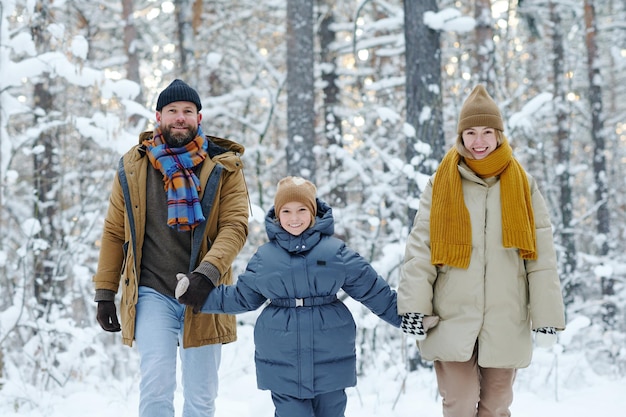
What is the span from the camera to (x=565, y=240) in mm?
12266

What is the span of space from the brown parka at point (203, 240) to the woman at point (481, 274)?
101cm

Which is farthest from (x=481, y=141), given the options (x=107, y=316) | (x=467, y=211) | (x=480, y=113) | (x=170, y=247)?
(x=107, y=316)

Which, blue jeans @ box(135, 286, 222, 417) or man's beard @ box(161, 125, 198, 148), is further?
man's beard @ box(161, 125, 198, 148)

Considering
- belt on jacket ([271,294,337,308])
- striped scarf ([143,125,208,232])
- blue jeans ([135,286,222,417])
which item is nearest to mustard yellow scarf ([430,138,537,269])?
belt on jacket ([271,294,337,308])

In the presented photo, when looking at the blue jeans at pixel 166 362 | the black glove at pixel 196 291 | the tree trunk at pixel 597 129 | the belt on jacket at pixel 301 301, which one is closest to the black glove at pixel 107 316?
the blue jeans at pixel 166 362

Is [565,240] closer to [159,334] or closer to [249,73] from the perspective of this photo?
[249,73]

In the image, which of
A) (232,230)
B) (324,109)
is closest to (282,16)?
(324,109)

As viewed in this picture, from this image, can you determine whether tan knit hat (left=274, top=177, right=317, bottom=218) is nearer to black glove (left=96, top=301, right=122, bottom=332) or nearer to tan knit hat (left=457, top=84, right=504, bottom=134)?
tan knit hat (left=457, top=84, right=504, bottom=134)

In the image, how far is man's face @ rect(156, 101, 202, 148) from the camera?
3541 mm

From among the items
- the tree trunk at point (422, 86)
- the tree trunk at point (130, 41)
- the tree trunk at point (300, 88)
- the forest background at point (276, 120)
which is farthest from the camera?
the tree trunk at point (130, 41)

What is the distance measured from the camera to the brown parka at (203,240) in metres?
3.40

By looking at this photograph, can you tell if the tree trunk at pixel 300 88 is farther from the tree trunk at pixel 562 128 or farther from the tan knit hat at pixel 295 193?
the tree trunk at pixel 562 128

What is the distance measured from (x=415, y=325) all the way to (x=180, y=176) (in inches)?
59.6

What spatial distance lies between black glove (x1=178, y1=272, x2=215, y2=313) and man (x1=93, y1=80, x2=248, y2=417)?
0.01 metres
